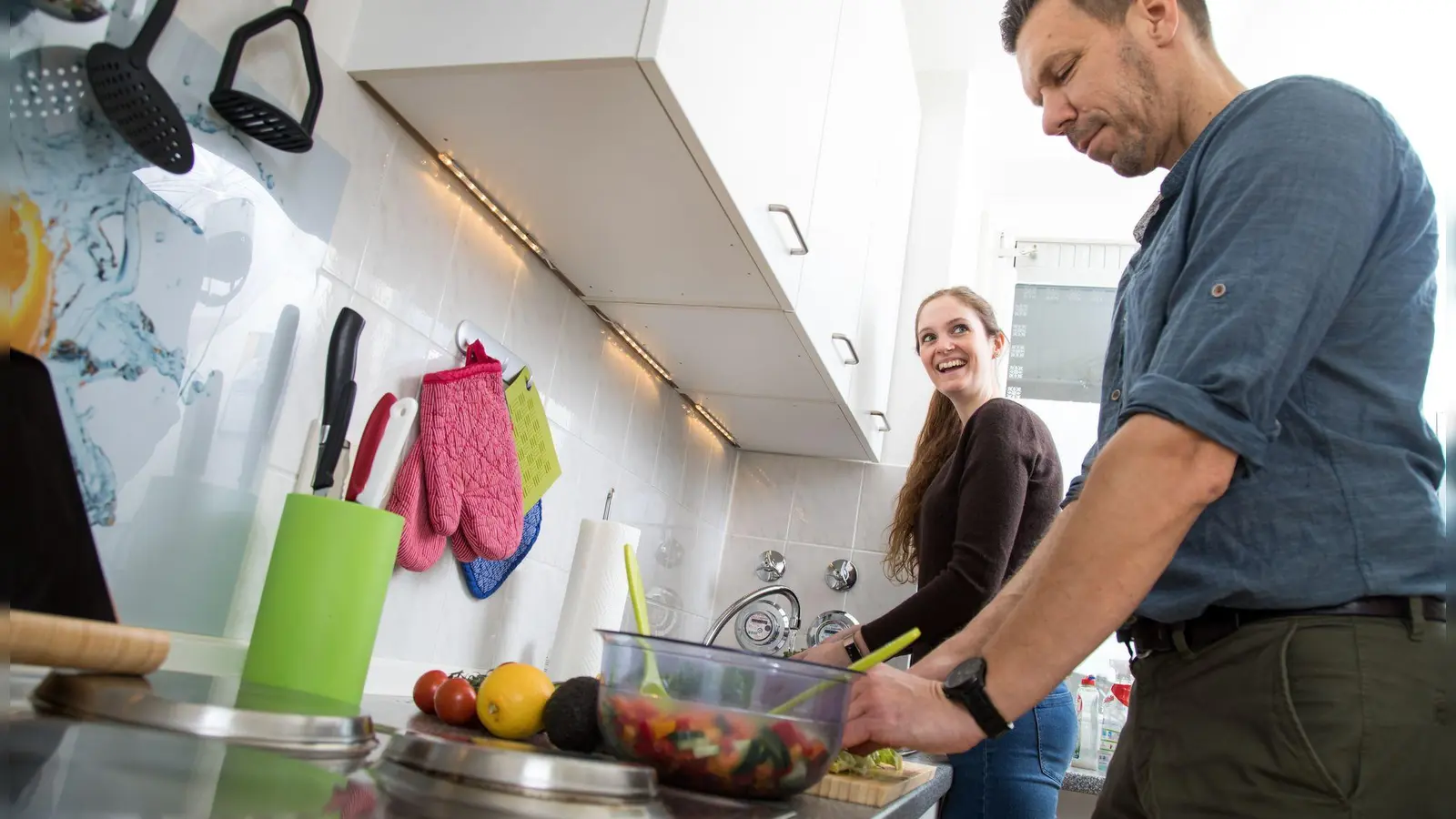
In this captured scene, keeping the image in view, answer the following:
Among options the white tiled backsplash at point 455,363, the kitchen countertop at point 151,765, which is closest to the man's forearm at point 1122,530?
the kitchen countertop at point 151,765

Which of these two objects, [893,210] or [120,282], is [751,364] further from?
[120,282]

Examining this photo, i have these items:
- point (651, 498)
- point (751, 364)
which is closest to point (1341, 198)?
point (751, 364)

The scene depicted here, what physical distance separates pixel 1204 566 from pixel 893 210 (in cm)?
173

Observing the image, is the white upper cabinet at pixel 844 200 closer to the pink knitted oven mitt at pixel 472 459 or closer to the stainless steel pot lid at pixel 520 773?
the pink knitted oven mitt at pixel 472 459

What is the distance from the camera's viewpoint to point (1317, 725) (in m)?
0.69

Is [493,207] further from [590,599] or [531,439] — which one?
[590,599]

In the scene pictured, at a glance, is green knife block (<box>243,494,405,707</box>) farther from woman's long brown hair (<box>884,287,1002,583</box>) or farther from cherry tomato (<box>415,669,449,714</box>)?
woman's long brown hair (<box>884,287,1002,583</box>)

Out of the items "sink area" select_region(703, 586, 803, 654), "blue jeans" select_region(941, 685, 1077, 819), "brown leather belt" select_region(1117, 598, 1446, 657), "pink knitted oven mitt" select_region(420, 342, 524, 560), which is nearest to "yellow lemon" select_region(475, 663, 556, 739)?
"pink knitted oven mitt" select_region(420, 342, 524, 560)

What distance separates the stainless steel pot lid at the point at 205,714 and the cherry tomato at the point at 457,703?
0.21m

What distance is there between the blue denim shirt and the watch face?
154 mm

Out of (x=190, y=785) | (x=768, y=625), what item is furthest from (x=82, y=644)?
(x=768, y=625)

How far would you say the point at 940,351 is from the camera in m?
2.00

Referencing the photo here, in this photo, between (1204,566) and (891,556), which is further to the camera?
(891,556)

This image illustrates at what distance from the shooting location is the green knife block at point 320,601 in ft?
2.79
